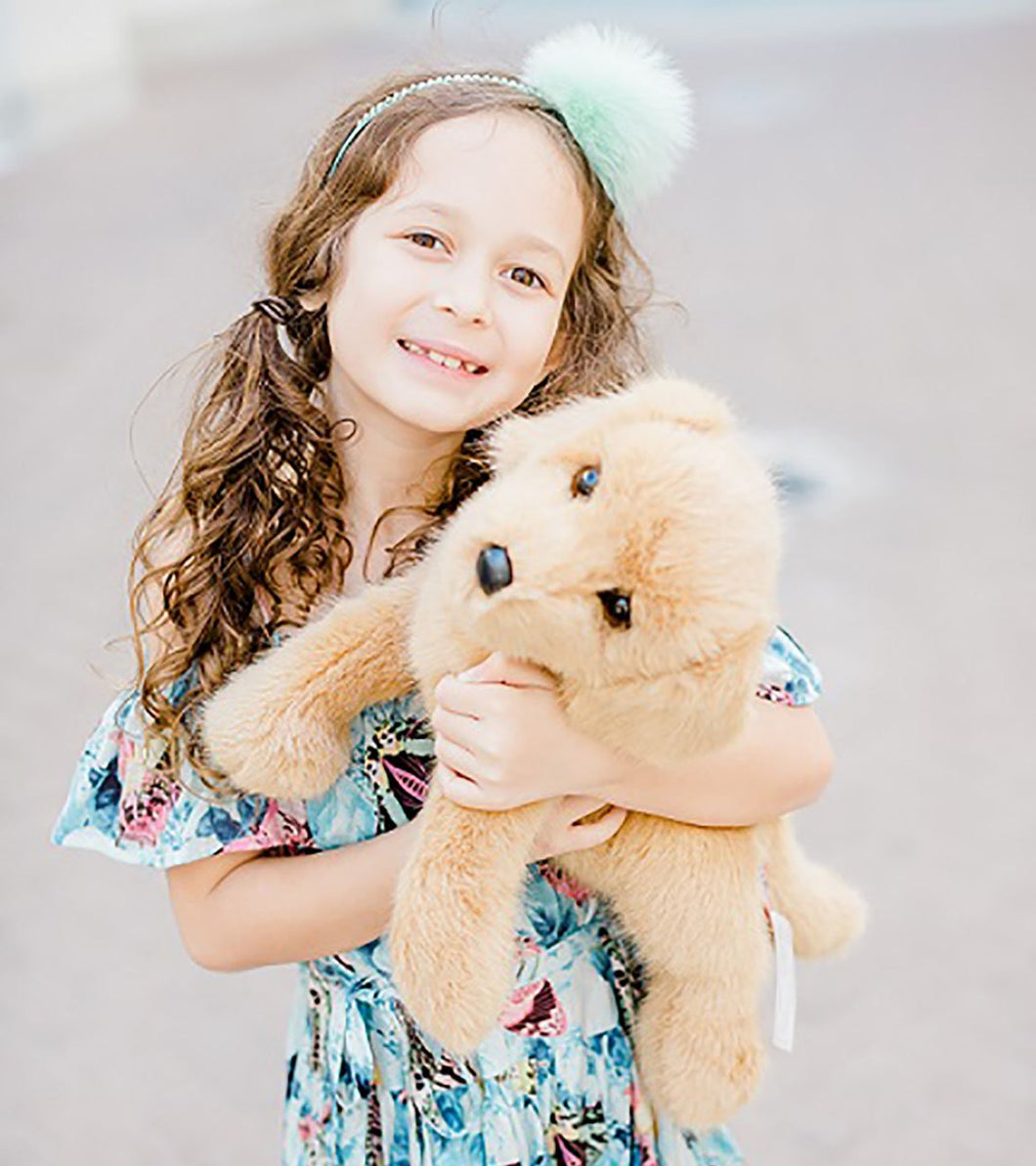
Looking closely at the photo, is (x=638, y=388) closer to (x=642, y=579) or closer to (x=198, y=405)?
(x=642, y=579)

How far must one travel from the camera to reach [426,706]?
0.86 metres

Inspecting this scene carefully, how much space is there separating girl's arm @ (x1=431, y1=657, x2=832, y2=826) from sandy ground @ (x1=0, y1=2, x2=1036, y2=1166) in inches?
12.8

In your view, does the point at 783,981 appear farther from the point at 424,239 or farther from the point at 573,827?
the point at 424,239

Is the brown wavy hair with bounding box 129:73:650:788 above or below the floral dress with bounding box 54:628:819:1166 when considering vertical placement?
above

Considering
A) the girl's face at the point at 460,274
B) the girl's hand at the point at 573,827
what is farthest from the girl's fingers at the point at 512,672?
the girl's face at the point at 460,274

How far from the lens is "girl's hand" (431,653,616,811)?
766 mm

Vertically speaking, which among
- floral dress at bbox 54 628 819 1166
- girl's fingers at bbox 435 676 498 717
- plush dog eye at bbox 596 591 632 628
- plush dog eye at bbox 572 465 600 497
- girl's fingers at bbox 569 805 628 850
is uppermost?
plush dog eye at bbox 572 465 600 497

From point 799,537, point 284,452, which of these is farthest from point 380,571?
→ point 799,537

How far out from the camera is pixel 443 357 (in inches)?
37.7

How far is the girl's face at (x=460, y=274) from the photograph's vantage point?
0.95 m

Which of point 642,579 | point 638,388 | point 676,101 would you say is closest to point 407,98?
point 676,101

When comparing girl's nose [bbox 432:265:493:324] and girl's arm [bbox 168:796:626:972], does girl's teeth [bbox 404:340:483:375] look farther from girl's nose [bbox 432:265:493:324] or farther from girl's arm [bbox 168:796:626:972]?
girl's arm [bbox 168:796:626:972]

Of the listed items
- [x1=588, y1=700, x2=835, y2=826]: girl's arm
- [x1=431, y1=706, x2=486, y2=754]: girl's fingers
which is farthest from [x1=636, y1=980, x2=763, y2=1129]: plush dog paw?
[x1=431, y1=706, x2=486, y2=754]: girl's fingers

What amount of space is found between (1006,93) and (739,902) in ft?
15.3
